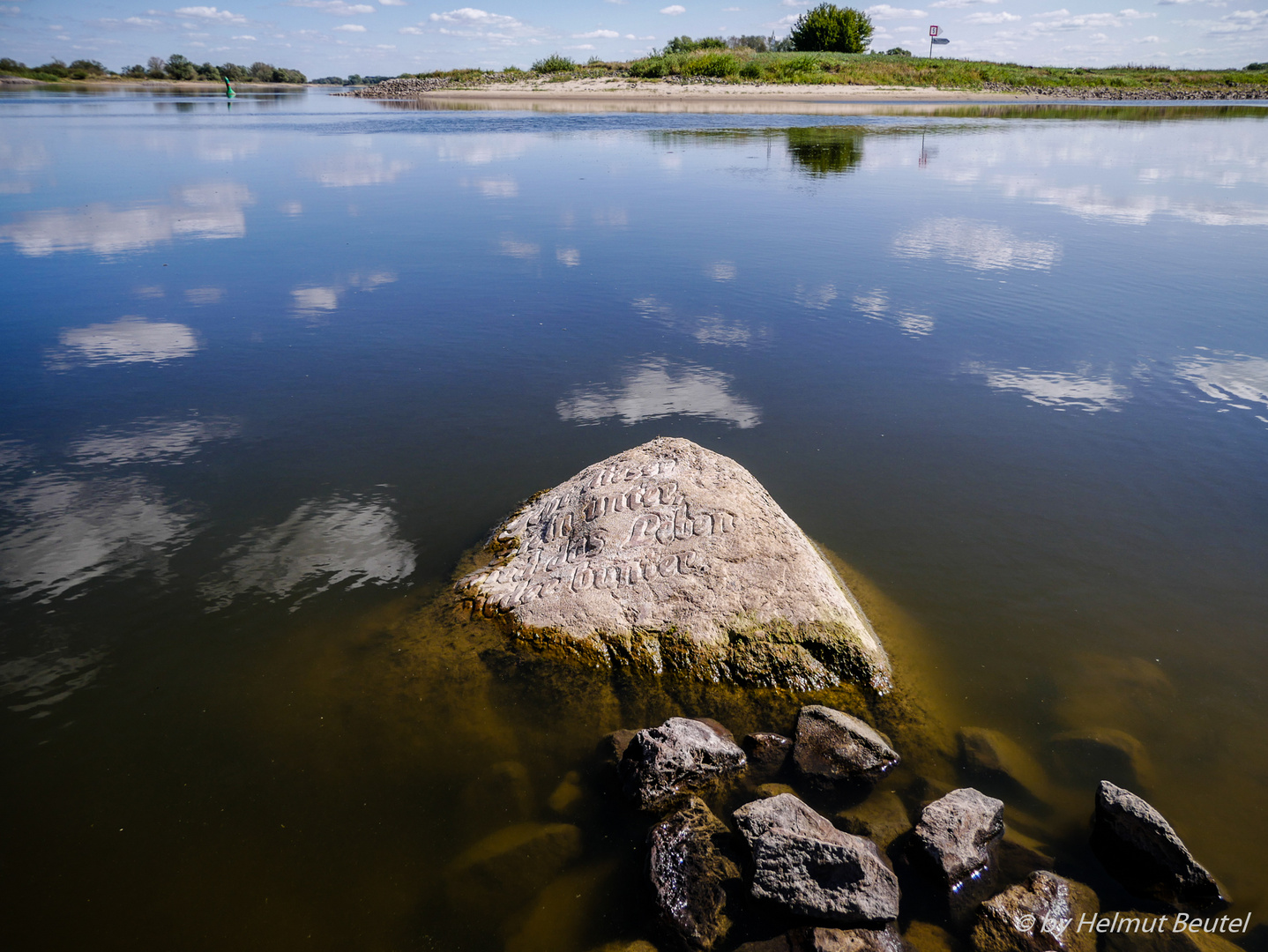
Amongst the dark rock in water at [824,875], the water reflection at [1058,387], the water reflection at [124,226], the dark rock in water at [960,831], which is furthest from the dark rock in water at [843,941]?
the water reflection at [124,226]

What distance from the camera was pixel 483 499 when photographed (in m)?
6.35

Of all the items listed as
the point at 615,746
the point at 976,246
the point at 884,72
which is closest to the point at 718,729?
the point at 615,746

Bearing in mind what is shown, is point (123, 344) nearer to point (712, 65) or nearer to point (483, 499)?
point (483, 499)

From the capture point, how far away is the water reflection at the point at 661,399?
7.76m

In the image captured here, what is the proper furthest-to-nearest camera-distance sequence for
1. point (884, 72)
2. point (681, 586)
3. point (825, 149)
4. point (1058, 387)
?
point (884, 72)
point (825, 149)
point (1058, 387)
point (681, 586)

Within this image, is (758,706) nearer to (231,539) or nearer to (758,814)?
(758,814)

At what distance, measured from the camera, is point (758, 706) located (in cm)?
438

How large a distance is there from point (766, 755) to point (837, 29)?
295 feet

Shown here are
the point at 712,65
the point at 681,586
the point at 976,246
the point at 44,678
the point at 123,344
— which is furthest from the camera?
the point at 712,65

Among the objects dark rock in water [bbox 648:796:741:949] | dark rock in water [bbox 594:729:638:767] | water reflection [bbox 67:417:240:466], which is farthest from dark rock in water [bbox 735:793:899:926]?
water reflection [bbox 67:417:240:466]

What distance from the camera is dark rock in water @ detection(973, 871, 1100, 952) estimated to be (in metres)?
3.06

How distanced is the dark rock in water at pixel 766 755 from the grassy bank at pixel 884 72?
70.5m

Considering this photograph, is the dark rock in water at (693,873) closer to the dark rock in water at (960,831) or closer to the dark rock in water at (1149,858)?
the dark rock in water at (960,831)

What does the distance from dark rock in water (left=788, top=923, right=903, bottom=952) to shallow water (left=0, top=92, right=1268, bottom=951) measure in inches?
27.0
